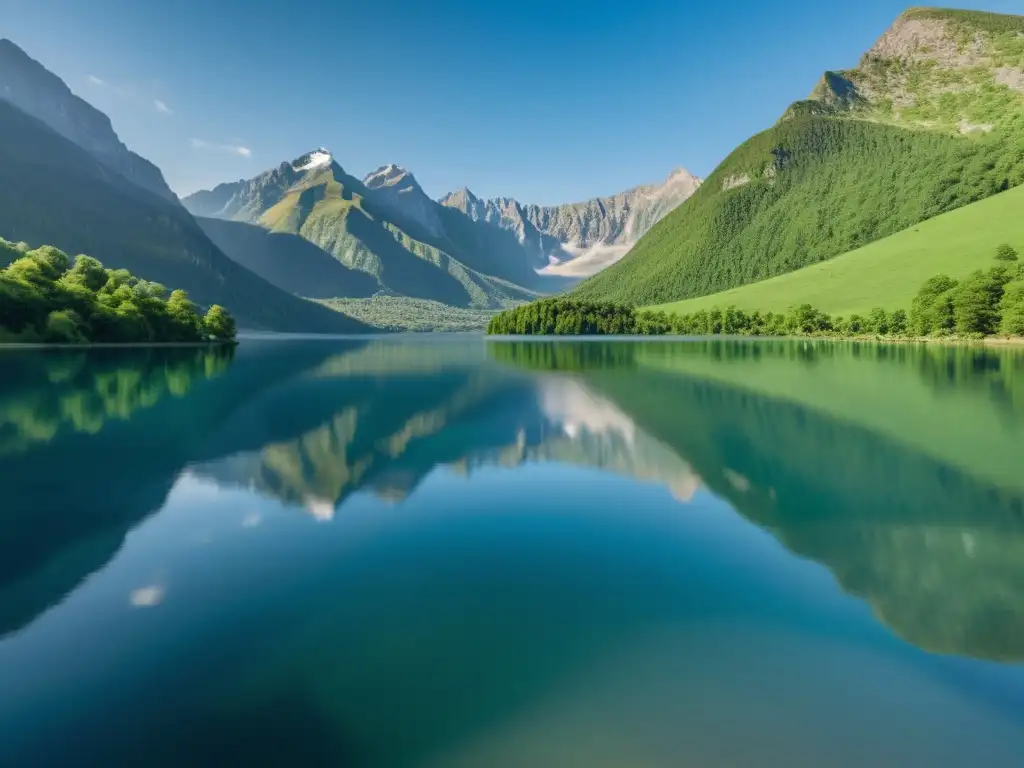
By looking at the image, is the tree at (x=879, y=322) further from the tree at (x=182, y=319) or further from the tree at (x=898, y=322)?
the tree at (x=182, y=319)

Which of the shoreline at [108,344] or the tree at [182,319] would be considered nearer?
the shoreline at [108,344]

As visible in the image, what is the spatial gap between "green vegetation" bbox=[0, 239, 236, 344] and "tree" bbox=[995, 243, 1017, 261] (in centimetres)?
20859

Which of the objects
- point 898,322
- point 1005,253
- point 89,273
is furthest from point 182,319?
point 1005,253

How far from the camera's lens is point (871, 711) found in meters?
8.52

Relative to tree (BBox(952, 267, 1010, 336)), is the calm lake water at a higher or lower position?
lower

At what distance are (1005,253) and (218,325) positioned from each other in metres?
210

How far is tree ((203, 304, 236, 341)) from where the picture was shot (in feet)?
518

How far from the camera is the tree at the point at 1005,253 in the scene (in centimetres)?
15338

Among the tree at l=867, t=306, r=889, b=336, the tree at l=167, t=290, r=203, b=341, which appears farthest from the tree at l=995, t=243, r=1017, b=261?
the tree at l=167, t=290, r=203, b=341

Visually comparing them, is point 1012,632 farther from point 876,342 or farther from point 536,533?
point 876,342

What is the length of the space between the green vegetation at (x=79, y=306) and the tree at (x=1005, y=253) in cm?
20859

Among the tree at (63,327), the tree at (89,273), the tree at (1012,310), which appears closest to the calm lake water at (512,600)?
the tree at (63,327)

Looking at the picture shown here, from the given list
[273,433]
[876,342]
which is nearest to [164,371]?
[273,433]

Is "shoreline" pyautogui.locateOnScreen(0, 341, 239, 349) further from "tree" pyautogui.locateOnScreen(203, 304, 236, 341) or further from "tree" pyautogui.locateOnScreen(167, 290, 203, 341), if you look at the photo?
"tree" pyautogui.locateOnScreen(203, 304, 236, 341)
